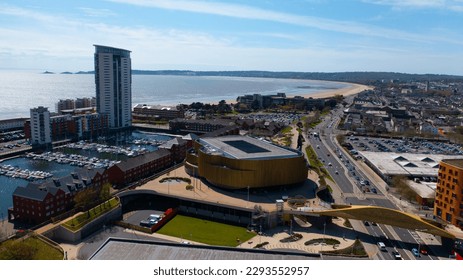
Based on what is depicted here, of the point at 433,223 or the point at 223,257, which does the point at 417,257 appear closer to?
the point at 433,223

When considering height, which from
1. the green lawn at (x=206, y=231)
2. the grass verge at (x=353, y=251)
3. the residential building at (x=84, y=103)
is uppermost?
the residential building at (x=84, y=103)

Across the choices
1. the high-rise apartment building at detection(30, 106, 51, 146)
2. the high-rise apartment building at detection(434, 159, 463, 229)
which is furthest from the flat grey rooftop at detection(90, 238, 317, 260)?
the high-rise apartment building at detection(30, 106, 51, 146)

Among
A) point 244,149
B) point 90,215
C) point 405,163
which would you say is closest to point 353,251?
point 244,149

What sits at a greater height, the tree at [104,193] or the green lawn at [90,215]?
the tree at [104,193]

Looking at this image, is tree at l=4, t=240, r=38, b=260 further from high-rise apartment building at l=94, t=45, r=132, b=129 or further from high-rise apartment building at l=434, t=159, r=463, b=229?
high-rise apartment building at l=94, t=45, r=132, b=129

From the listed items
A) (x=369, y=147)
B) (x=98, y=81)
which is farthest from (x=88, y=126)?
(x=369, y=147)

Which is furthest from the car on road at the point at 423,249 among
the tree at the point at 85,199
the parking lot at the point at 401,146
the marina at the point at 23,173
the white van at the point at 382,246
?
the marina at the point at 23,173

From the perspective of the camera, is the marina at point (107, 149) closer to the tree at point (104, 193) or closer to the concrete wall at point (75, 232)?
the tree at point (104, 193)
